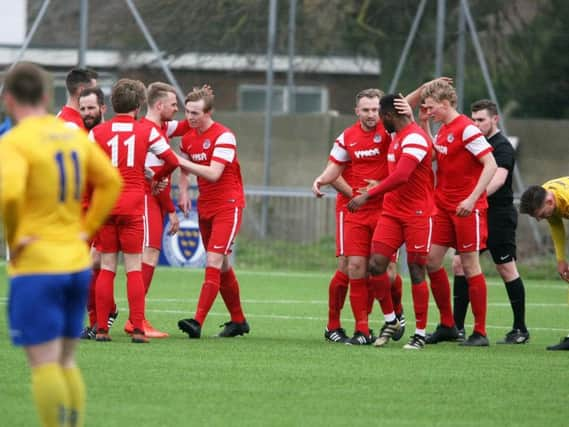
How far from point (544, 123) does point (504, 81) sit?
3.69 ft

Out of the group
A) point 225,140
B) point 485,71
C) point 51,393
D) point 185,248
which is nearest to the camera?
point 51,393

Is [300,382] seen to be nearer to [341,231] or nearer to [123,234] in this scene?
[123,234]

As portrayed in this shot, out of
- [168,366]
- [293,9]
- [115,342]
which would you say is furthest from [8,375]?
[293,9]

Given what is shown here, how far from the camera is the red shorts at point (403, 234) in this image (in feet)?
34.4

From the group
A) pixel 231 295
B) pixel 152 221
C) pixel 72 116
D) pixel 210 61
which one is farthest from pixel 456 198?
pixel 210 61

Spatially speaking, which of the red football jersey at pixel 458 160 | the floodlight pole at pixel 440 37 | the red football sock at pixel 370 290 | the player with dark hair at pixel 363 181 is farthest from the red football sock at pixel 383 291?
the floodlight pole at pixel 440 37

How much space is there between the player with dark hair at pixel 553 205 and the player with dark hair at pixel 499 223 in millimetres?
1083

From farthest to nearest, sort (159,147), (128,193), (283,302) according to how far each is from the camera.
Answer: (283,302)
(128,193)
(159,147)

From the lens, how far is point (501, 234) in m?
11.7

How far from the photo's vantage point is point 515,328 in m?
11.6

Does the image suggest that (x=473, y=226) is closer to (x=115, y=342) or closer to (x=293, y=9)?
(x=115, y=342)

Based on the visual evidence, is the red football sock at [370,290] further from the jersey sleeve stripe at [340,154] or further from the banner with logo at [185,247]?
the banner with logo at [185,247]

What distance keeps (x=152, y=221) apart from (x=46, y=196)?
578 centimetres

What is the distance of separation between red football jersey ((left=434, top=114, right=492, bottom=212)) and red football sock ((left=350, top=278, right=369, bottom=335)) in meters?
1.00
